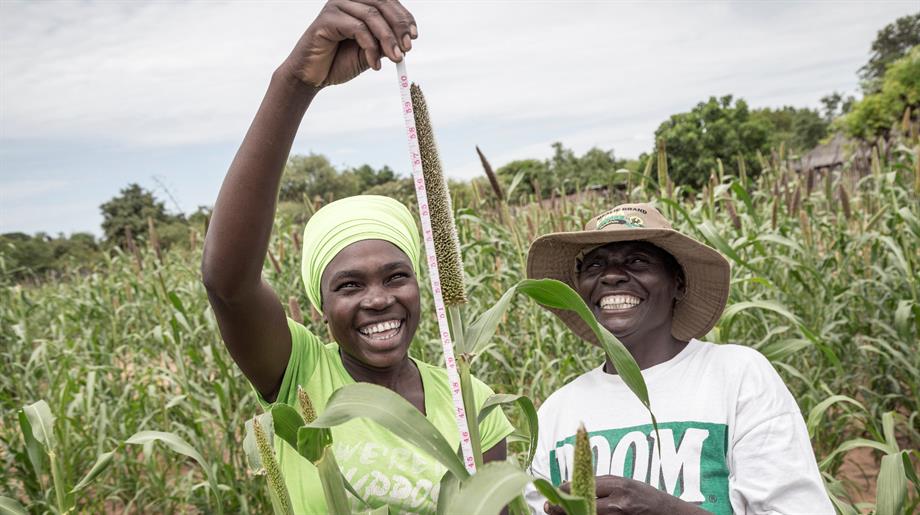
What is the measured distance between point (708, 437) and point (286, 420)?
1068 millimetres

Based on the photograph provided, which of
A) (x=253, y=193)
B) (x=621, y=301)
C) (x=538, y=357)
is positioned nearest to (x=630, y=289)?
(x=621, y=301)

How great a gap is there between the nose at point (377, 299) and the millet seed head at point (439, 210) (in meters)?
0.72

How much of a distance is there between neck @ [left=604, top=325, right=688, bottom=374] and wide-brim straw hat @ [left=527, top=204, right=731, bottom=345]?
10 cm

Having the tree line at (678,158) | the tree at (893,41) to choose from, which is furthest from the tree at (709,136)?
the tree at (893,41)

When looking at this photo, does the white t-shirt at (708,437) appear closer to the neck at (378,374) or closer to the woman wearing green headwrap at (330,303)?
the woman wearing green headwrap at (330,303)

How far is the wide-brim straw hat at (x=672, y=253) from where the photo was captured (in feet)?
6.30

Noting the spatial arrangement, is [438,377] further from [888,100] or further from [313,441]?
[888,100]

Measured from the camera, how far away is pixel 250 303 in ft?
4.96

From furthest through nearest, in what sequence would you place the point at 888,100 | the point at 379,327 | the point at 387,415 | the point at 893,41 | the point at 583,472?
the point at 893,41 → the point at 888,100 → the point at 379,327 → the point at 387,415 → the point at 583,472

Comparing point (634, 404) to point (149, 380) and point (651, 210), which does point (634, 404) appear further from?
point (149, 380)

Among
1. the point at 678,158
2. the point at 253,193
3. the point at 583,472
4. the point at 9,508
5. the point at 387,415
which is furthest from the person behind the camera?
the point at 678,158

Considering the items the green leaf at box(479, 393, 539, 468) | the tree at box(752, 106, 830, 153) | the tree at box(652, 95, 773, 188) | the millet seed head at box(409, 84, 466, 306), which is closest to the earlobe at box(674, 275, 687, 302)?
the green leaf at box(479, 393, 539, 468)

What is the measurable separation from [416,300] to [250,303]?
16.7 inches

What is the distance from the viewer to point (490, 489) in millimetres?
792
